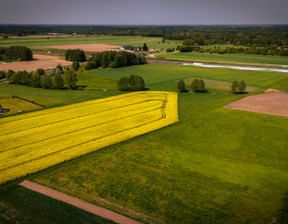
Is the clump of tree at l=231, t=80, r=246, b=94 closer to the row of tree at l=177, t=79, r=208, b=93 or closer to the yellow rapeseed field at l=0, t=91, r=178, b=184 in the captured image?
the row of tree at l=177, t=79, r=208, b=93

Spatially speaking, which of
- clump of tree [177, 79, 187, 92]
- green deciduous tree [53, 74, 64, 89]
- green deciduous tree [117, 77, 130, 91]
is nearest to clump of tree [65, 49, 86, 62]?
green deciduous tree [53, 74, 64, 89]

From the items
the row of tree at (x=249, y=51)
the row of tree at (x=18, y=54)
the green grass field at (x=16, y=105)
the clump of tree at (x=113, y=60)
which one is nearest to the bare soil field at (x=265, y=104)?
the green grass field at (x=16, y=105)

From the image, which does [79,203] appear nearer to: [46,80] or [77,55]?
[46,80]

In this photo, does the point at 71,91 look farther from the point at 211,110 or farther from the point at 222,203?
the point at 222,203

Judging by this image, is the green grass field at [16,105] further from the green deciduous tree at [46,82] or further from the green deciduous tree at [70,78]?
the green deciduous tree at [70,78]

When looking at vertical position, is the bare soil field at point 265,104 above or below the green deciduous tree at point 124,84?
below
